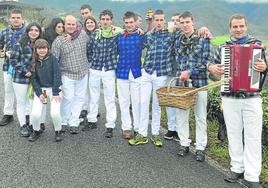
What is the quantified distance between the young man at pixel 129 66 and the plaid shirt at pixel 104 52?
14cm

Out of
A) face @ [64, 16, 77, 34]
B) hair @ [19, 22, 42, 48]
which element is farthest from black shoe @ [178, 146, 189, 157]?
hair @ [19, 22, 42, 48]

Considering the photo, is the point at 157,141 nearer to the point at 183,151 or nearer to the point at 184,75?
the point at 183,151

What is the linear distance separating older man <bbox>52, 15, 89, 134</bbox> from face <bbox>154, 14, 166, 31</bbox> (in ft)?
4.96

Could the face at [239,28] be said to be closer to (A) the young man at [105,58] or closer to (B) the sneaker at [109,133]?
(A) the young man at [105,58]

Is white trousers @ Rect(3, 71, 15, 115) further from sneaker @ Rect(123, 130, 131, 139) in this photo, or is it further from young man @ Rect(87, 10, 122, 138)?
sneaker @ Rect(123, 130, 131, 139)

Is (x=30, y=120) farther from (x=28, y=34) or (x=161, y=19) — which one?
(x=161, y=19)

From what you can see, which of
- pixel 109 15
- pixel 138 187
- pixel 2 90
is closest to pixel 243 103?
pixel 138 187

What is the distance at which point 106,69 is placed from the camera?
7.57m

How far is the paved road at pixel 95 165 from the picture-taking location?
5.67 meters

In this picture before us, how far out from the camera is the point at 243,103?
5625 mm

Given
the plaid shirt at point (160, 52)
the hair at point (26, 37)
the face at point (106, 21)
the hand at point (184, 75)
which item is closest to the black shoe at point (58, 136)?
the hair at point (26, 37)

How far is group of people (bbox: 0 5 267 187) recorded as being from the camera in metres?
6.62

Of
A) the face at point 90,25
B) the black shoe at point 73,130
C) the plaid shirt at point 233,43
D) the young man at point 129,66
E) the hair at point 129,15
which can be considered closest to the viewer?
the plaid shirt at point 233,43

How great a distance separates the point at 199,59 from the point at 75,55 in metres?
2.45
